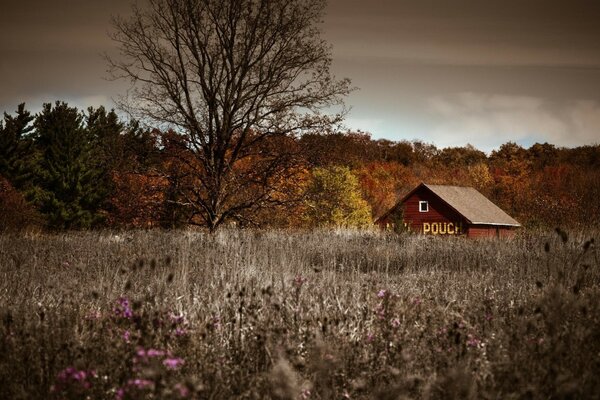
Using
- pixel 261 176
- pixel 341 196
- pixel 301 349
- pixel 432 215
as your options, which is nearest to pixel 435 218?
pixel 432 215

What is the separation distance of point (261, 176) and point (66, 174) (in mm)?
34131

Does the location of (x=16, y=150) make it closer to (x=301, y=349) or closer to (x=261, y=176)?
(x=261, y=176)

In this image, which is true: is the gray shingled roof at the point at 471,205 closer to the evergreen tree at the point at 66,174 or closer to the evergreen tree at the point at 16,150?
the evergreen tree at the point at 66,174

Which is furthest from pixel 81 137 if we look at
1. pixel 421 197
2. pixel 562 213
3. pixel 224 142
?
pixel 562 213

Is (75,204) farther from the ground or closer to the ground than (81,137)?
closer to the ground

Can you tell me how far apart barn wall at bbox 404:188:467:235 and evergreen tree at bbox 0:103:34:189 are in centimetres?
3213

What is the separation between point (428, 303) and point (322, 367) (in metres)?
3.43

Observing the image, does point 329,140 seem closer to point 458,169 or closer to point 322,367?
point 322,367

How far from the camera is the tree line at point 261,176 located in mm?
17750

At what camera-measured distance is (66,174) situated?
152 feet

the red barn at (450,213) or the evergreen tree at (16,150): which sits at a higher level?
the evergreen tree at (16,150)

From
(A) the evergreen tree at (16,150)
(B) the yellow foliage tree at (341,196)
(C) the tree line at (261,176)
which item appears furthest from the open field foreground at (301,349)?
(A) the evergreen tree at (16,150)

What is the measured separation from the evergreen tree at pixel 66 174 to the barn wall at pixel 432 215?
2775cm

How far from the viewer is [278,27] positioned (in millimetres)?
17875
